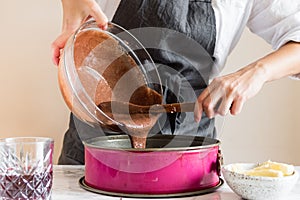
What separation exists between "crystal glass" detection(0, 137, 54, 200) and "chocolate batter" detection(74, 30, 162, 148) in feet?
0.42

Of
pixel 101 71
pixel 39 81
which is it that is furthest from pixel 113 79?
pixel 39 81

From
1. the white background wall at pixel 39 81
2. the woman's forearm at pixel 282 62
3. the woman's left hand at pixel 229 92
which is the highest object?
the woman's forearm at pixel 282 62

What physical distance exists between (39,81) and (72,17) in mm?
541

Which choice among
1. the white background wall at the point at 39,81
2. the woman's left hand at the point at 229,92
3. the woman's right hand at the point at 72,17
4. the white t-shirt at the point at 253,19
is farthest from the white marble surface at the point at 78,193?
the white background wall at the point at 39,81

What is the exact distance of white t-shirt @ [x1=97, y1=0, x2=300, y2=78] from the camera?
1.21 metres

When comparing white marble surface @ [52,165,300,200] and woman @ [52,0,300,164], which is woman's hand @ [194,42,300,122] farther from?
white marble surface @ [52,165,300,200]

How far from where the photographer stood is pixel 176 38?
117cm

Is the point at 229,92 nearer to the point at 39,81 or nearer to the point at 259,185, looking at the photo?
the point at 259,185

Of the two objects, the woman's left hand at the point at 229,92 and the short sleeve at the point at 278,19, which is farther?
the short sleeve at the point at 278,19

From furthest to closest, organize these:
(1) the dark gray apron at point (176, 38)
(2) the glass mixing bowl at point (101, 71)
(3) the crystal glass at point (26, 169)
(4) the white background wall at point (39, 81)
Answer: (4) the white background wall at point (39, 81) < (1) the dark gray apron at point (176, 38) < (2) the glass mixing bowl at point (101, 71) < (3) the crystal glass at point (26, 169)

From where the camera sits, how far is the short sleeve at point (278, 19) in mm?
1195

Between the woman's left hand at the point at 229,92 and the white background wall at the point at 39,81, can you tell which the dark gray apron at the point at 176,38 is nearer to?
the woman's left hand at the point at 229,92

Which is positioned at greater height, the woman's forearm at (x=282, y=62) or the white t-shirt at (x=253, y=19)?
the white t-shirt at (x=253, y=19)

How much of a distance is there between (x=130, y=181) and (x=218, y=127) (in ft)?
1.21
